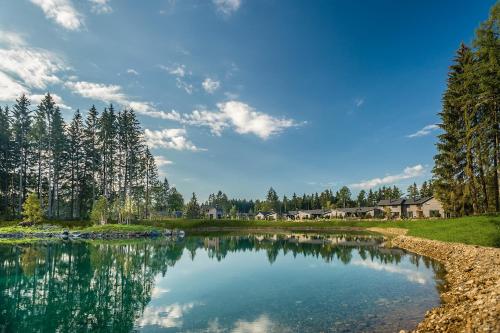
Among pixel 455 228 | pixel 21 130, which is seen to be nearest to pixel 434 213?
pixel 455 228

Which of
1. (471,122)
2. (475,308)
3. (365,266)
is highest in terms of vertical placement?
(471,122)

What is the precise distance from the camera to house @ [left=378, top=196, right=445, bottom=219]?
241ft

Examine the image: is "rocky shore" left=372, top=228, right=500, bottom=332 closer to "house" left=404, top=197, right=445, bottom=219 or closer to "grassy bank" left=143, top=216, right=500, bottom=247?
"grassy bank" left=143, top=216, right=500, bottom=247

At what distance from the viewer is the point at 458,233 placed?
30.2 meters

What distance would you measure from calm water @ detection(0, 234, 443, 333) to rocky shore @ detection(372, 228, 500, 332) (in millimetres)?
1062

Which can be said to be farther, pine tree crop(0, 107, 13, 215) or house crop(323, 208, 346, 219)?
house crop(323, 208, 346, 219)

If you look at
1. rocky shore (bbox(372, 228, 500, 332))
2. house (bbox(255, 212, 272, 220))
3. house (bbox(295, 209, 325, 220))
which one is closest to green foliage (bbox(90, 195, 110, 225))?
rocky shore (bbox(372, 228, 500, 332))

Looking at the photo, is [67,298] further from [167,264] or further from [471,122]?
[471,122]

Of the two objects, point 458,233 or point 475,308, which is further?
point 458,233

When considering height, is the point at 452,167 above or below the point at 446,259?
above

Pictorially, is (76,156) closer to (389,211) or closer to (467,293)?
(467,293)

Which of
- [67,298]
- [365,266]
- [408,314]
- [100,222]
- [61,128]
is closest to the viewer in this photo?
[408,314]

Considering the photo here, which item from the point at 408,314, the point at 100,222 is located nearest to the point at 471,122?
the point at 408,314

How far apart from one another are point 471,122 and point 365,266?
28680mm
